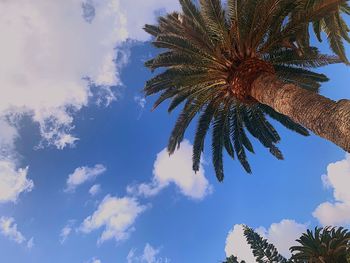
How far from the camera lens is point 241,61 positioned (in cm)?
1277

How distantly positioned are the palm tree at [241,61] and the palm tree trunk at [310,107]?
29 mm

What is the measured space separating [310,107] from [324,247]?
34.5ft

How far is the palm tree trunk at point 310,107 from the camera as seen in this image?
8.40 metres

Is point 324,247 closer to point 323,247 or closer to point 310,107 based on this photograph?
point 323,247

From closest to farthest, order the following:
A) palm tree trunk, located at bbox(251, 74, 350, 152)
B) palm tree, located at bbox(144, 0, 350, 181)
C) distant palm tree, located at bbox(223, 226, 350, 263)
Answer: palm tree trunk, located at bbox(251, 74, 350, 152) → palm tree, located at bbox(144, 0, 350, 181) → distant palm tree, located at bbox(223, 226, 350, 263)

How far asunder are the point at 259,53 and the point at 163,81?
4.02 m

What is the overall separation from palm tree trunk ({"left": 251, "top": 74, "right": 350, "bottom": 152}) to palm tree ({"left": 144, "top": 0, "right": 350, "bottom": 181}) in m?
0.03

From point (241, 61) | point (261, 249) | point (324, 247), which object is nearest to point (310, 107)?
point (241, 61)

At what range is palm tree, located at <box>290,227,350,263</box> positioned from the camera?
1706 centimetres

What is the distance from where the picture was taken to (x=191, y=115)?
14.9 meters

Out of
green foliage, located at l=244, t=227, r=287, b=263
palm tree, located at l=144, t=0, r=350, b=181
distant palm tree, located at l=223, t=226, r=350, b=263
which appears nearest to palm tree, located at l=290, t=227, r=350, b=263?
distant palm tree, located at l=223, t=226, r=350, b=263

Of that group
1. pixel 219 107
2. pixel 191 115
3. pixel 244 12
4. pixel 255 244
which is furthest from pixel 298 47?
pixel 255 244

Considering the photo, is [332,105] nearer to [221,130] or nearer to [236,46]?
[236,46]

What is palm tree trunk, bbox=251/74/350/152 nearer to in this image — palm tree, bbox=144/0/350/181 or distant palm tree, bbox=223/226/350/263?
palm tree, bbox=144/0/350/181
